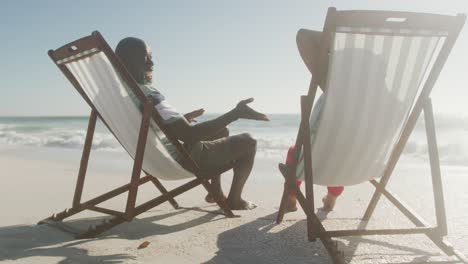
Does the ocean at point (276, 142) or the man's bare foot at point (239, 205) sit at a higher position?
the man's bare foot at point (239, 205)

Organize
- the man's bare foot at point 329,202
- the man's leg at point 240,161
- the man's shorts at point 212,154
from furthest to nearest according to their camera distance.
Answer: the man's bare foot at point 329,202 < the man's leg at point 240,161 < the man's shorts at point 212,154

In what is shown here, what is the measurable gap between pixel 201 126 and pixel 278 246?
0.96 meters

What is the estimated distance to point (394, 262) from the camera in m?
2.69

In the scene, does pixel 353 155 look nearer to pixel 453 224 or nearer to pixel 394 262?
pixel 394 262

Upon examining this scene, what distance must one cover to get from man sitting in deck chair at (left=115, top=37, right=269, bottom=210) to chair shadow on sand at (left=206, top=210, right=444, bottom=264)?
1.72 feet

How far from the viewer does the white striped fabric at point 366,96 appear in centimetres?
248

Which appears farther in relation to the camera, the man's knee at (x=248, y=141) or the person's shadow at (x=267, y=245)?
the man's knee at (x=248, y=141)

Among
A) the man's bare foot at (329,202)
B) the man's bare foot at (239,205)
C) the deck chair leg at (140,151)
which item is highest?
the deck chair leg at (140,151)

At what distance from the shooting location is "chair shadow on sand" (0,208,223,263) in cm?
268

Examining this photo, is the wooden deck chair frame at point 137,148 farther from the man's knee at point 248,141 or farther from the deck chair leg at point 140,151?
the man's knee at point 248,141

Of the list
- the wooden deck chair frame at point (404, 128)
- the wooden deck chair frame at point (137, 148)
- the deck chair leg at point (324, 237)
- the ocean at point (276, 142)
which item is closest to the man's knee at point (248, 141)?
the wooden deck chair frame at point (137, 148)

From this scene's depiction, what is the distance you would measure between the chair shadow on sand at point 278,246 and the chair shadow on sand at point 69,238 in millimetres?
489

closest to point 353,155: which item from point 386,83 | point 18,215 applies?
point 386,83

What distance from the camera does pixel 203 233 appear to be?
10.8 ft
